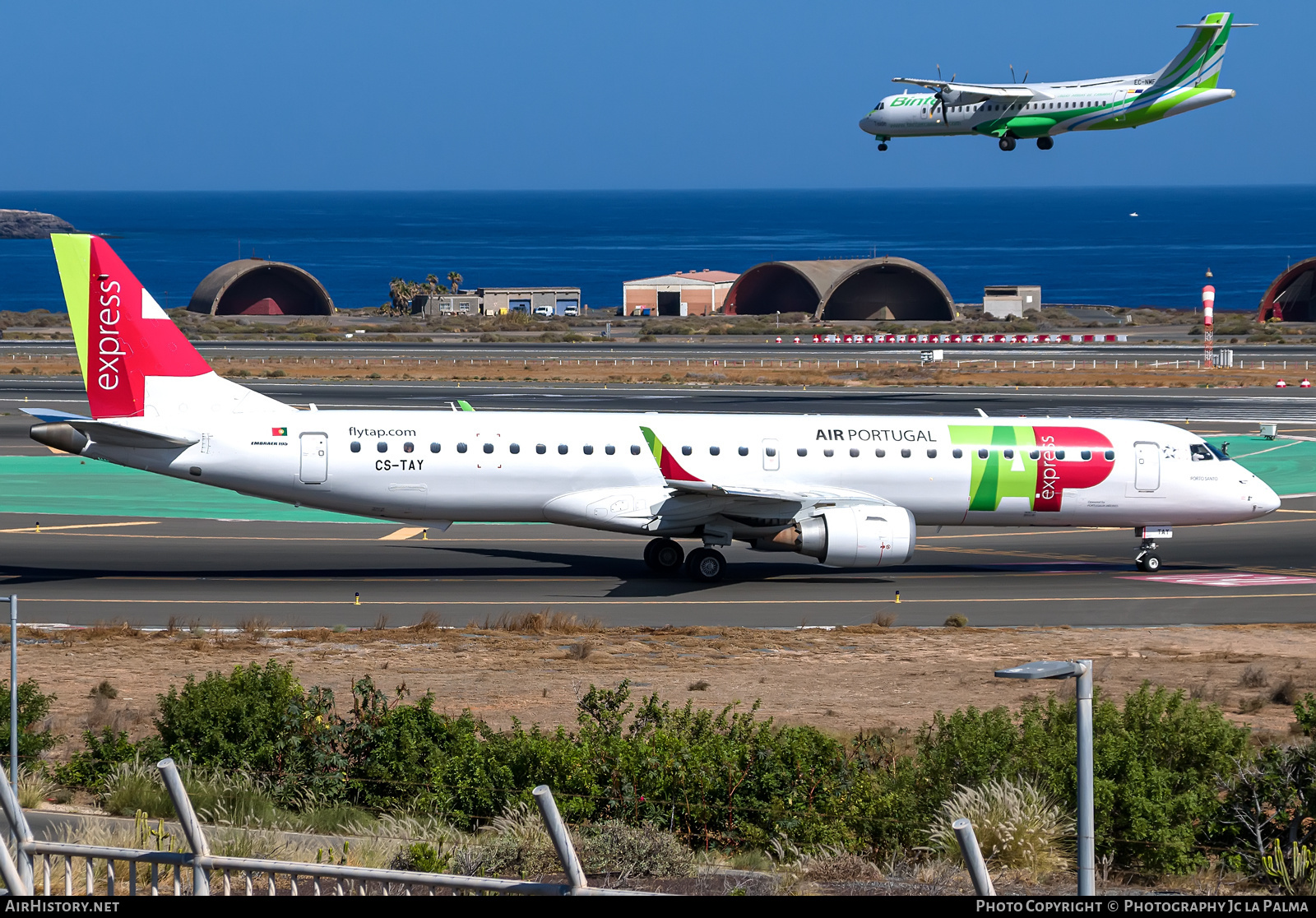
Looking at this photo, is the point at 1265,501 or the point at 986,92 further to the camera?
the point at 986,92

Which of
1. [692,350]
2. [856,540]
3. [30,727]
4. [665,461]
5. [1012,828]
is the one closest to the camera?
[1012,828]

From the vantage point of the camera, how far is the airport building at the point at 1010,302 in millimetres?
142750

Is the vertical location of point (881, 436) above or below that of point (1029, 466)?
above

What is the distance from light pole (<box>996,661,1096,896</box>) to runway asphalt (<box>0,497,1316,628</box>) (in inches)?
783

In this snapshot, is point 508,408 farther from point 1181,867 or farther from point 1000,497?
point 1181,867

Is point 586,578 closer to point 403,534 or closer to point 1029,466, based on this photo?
point 403,534

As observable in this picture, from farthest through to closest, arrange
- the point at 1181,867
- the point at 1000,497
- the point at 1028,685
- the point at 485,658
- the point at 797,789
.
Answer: the point at 1000,497 < the point at 485,658 < the point at 1028,685 < the point at 797,789 < the point at 1181,867

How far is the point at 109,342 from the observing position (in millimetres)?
33781

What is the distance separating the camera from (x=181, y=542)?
39875mm

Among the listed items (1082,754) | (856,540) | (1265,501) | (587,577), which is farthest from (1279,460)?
(1082,754)

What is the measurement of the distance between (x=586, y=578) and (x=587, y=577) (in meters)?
0.13
